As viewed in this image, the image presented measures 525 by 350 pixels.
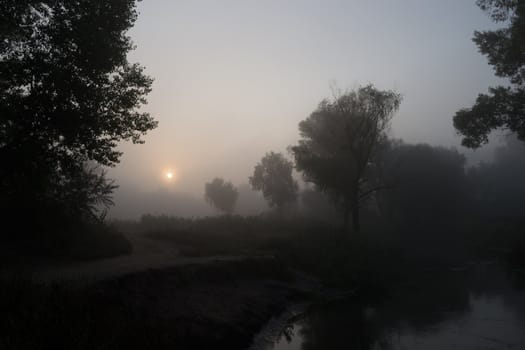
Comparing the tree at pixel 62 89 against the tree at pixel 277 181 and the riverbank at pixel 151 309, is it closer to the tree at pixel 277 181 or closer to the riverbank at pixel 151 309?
the riverbank at pixel 151 309

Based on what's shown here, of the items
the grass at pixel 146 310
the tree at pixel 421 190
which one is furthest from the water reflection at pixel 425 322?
the tree at pixel 421 190

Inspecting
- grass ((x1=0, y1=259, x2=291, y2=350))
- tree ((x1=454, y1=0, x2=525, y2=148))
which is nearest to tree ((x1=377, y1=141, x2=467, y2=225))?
tree ((x1=454, y1=0, x2=525, y2=148))

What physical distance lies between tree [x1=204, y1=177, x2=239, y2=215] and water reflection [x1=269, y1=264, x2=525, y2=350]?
68.3 m

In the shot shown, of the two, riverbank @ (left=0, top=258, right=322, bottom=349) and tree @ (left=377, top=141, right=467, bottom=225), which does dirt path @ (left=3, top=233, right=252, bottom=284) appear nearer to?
riverbank @ (left=0, top=258, right=322, bottom=349)

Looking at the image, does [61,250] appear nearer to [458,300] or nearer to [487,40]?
[458,300]

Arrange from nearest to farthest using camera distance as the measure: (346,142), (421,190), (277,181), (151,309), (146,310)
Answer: (146,310) < (151,309) < (346,142) < (421,190) < (277,181)

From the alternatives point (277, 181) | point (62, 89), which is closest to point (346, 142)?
point (277, 181)

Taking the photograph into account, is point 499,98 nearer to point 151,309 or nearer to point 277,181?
point 151,309

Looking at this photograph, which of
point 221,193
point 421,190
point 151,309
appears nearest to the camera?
point 151,309

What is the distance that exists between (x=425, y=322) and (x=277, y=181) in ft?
176

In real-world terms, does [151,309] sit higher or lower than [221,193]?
lower

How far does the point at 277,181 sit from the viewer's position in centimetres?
6869

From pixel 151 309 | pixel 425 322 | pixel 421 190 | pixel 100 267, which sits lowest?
pixel 425 322

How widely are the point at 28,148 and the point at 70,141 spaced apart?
158 cm
